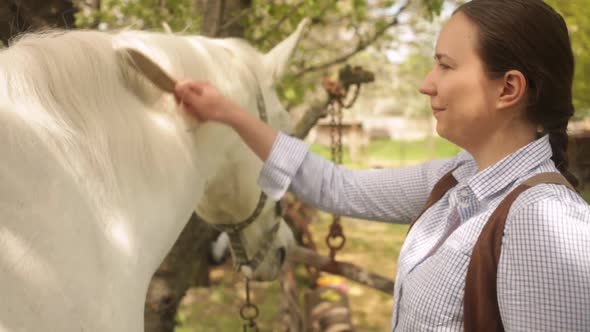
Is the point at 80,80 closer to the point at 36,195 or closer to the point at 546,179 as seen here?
the point at 36,195

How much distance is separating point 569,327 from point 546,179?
0.27 metres

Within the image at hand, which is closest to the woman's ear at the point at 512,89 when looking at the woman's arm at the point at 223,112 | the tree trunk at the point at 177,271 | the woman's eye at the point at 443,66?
the woman's eye at the point at 443,66

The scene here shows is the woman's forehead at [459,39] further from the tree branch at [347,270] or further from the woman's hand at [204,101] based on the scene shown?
the tree branch at [347,270]

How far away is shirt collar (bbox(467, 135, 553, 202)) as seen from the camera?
0.98 meters

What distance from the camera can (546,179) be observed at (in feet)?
3.01

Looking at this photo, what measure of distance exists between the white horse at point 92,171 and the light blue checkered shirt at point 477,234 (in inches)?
11.4

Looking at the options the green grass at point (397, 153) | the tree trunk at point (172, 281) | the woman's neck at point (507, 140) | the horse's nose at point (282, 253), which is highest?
the woman's neck at point (507, 140)

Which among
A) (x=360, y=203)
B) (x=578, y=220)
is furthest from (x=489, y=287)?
(x=360, y=203)

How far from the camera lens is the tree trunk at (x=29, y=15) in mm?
1515

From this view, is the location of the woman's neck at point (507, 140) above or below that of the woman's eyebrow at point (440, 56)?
below

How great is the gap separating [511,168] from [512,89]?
0.16 m

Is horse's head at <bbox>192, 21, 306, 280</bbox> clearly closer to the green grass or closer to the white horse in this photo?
the white horse

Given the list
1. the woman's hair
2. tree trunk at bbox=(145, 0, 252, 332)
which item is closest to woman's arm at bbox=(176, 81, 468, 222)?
the woman's hair

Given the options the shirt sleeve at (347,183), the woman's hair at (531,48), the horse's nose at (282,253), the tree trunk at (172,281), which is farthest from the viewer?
the tree trunk at (172,281)
